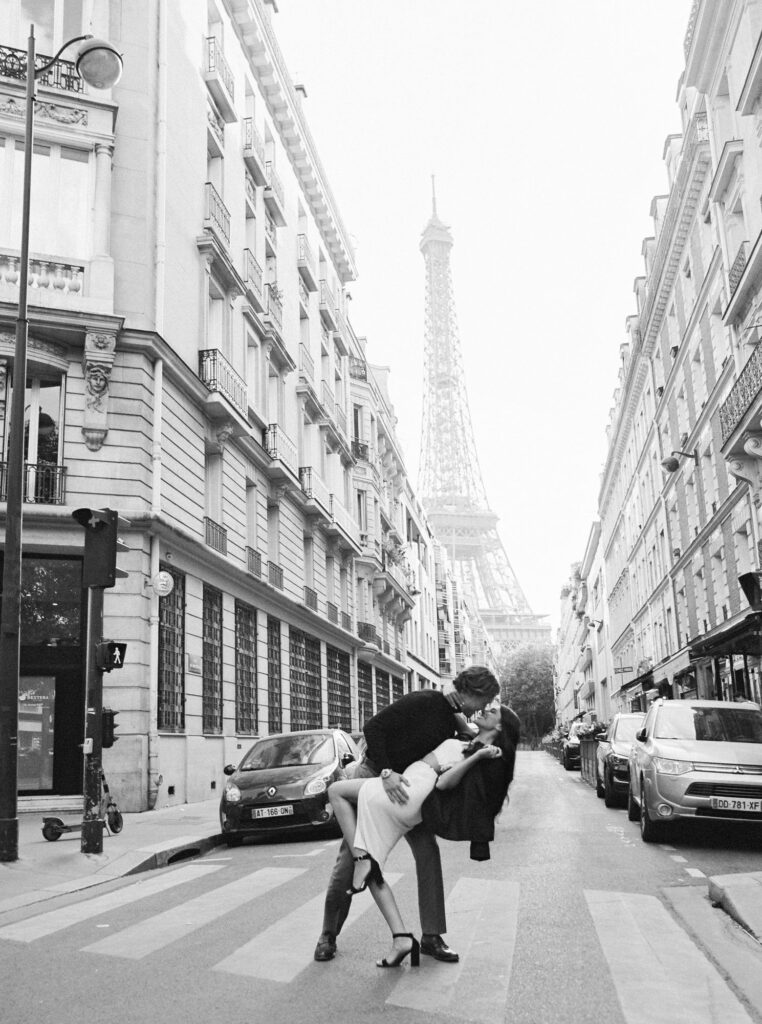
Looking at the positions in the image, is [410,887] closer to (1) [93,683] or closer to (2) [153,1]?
(1) [93,683]

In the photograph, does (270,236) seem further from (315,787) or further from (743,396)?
(315,787)

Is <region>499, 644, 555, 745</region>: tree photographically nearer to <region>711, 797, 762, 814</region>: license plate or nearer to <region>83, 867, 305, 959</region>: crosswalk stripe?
<region>711, 797, 762, 814</region>: license plate

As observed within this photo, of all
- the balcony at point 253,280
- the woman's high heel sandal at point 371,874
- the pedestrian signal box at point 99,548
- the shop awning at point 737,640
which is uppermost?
the balcony at point 253,280

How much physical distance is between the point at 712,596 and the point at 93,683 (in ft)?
75.6

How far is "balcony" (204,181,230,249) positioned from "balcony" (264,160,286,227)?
456 centimetres

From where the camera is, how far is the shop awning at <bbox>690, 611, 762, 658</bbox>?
52.6 feet

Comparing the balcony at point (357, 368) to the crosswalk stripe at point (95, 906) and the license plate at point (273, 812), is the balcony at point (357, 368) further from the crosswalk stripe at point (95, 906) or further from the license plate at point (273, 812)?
the crosswalk stripe at point (95, 906)

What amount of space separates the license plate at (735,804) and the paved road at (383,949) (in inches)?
30.0

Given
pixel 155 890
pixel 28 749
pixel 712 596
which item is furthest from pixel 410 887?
pixel 712 596

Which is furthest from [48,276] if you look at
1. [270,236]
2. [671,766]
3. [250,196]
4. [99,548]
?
[671,766]

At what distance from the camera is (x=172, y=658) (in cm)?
1891

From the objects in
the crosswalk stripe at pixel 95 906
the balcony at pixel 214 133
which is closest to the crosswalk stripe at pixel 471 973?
the crosswalk stripe at pixel 95 906

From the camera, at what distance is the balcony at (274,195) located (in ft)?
93.8

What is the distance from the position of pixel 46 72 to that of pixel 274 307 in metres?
10.6
